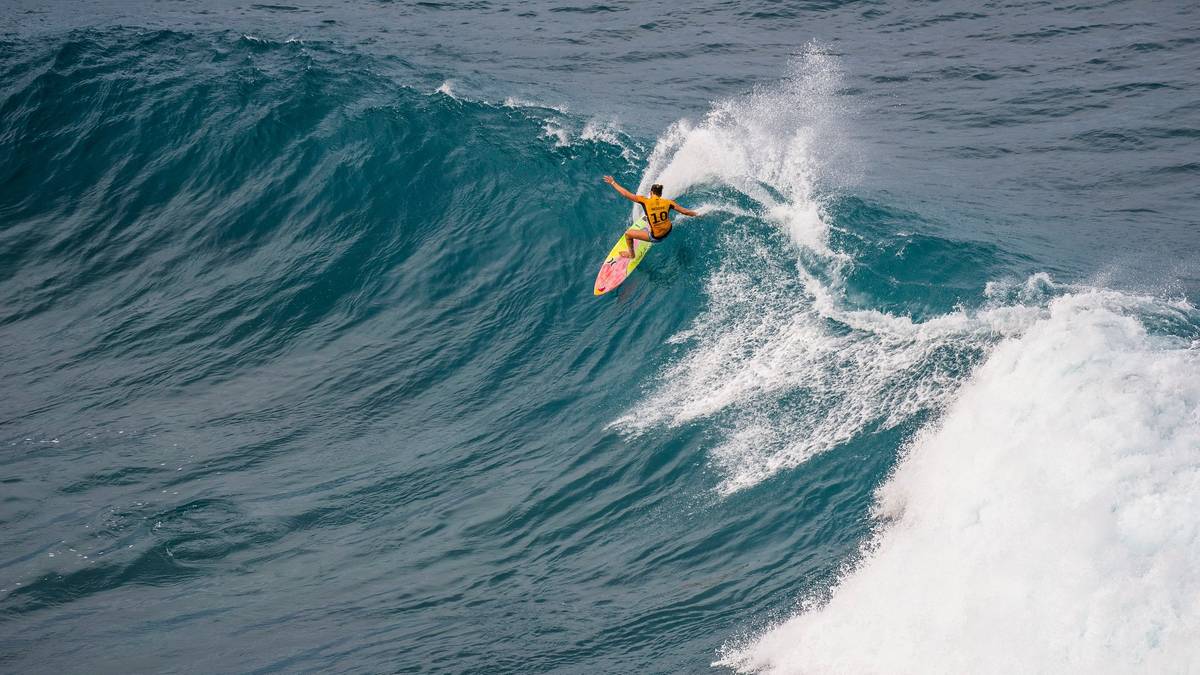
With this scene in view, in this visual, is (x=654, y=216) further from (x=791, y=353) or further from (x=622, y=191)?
(x=791, y=353)

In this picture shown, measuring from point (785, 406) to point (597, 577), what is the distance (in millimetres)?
3372

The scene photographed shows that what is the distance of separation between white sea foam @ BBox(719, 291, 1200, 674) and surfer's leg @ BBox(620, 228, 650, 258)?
6697mm

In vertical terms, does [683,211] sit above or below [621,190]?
below

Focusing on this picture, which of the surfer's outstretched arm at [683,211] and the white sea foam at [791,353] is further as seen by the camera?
the surfer's outstretched arm at [683,211]

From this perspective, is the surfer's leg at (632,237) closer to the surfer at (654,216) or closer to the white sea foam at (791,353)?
the surfer at (654,216)

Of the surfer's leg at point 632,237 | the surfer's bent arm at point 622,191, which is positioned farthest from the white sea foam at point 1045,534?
the surfer's bent arm at point 622,191

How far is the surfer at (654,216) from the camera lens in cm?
1652

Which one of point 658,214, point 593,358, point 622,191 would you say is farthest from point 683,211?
point 593,358

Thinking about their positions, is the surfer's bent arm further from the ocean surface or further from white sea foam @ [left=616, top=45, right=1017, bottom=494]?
white sea foam @ [left=616, top=45, right=1017, bottom=494]

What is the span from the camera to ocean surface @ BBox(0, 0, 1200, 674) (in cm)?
1006

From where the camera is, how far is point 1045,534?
9336 mm

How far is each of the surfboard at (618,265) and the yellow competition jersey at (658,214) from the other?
348 millimetres

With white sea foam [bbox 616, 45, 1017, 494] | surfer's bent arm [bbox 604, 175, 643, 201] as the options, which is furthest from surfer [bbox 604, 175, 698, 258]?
white sea foam [bbox 616, 45, 1017, 494]

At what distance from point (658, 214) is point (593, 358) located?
9.49 ft
